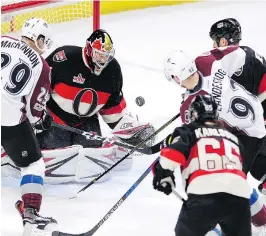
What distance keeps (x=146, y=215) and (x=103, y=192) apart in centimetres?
36

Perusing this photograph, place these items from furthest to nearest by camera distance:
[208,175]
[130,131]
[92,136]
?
[130,131], [92,136], [208,175]

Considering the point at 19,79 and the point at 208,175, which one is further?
the point at 19,79

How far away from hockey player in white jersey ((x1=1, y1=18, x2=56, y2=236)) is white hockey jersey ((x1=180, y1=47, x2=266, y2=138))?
61 centimetres

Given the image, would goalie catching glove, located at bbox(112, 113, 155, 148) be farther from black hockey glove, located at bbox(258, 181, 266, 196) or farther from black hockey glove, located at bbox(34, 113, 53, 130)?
black hockey glove, located at bbox(258, 181, 266, 196)

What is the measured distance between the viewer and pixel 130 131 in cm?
482

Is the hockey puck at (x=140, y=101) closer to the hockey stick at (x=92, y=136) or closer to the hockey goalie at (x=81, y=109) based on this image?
the hockey goalie at (x=81, y=109)

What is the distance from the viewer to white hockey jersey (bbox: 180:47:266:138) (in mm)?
3779

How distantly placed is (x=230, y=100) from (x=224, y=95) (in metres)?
0.03

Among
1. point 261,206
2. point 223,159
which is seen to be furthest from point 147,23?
point 223,159

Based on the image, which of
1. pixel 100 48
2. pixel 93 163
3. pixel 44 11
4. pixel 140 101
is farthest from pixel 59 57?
pixel 44 11

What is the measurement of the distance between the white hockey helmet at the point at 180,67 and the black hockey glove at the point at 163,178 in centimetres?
47

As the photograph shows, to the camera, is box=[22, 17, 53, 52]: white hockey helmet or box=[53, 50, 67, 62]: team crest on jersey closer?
box=[22, 17, 53, 52]: white hockey helmet

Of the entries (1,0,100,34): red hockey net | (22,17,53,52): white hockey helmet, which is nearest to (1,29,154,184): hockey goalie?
(22,17,53,52): white hockey helmet

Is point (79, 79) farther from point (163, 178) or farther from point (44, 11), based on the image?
point (44, 11)
